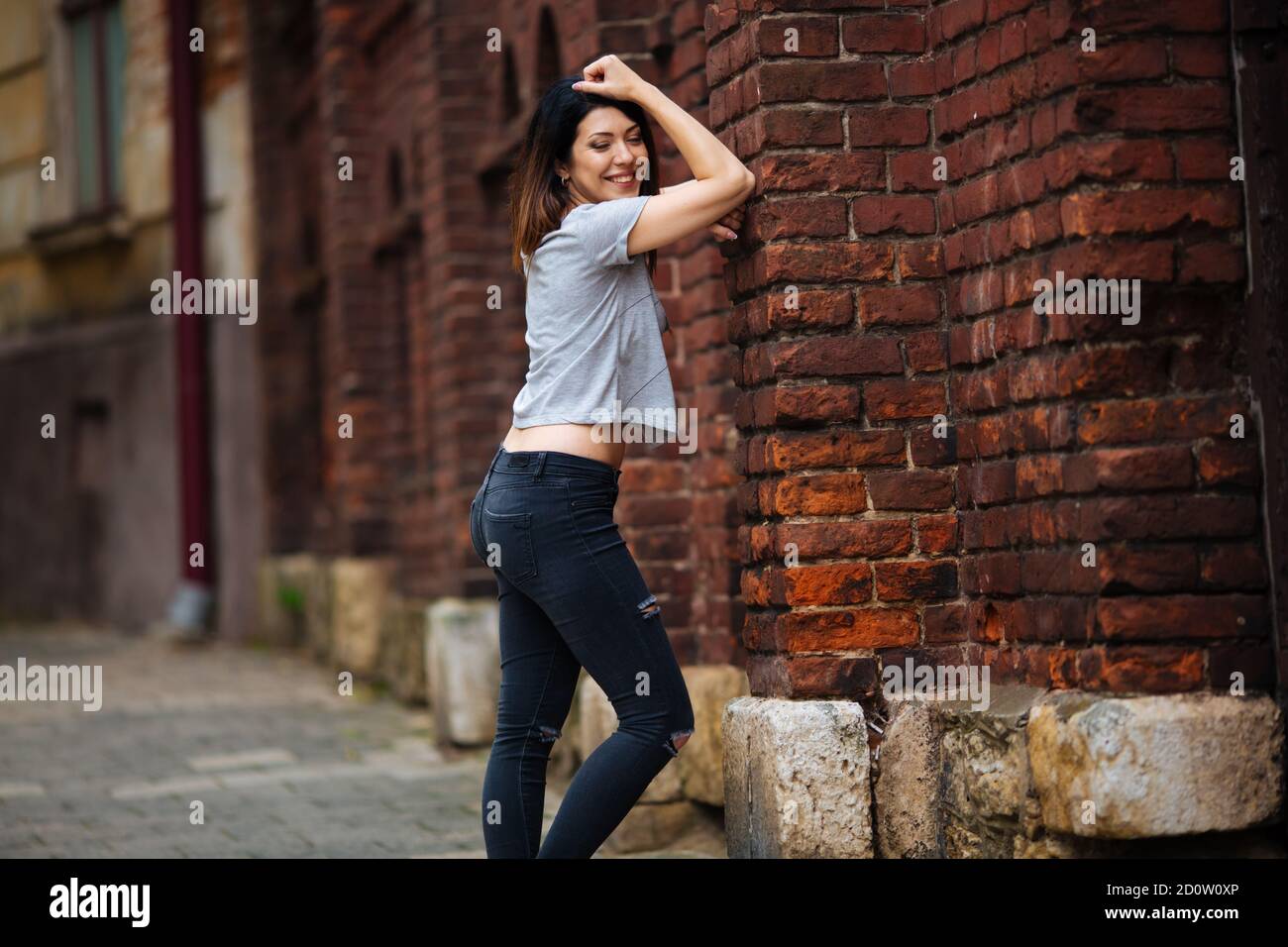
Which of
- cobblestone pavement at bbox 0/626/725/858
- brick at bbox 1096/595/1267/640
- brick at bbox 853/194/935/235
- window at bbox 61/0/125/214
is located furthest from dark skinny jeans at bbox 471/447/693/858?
window at bbox 61/0/125/214

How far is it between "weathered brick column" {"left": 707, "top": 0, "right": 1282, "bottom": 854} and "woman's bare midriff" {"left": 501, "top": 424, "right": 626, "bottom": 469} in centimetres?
74

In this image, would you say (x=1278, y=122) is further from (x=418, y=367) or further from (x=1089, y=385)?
(x=418, y=367)

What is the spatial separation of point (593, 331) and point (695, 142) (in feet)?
1.75

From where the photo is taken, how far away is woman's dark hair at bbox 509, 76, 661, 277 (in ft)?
13.9

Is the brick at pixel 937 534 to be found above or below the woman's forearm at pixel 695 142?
below

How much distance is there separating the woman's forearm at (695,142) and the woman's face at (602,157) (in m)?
0.08

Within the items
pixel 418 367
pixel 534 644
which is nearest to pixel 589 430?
pixel 534 644

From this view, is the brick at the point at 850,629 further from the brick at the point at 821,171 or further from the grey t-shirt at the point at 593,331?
the brick at the point at 821,171

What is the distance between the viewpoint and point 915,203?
15.8ft

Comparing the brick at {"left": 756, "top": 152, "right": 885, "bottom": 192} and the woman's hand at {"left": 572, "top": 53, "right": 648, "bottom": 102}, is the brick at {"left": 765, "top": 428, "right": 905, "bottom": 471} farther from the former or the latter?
the woman's hand at {"left": 572, "top": 53, "right": 648, "bottom": 102}

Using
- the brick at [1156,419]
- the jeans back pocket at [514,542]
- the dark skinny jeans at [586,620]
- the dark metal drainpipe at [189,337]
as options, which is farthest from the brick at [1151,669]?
the dark metal drainpipe at [189,337]

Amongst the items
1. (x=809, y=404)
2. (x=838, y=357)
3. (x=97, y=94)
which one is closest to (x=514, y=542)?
(x=809, y=404)

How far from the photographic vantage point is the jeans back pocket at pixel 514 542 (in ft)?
13.2
